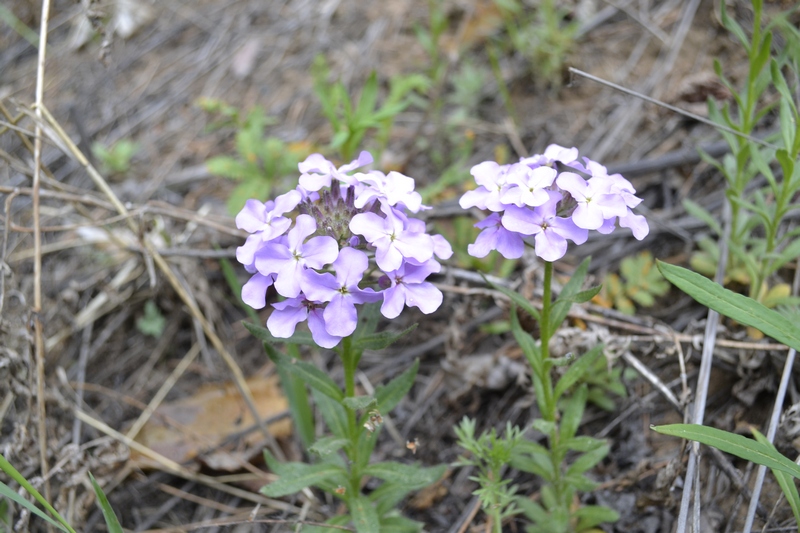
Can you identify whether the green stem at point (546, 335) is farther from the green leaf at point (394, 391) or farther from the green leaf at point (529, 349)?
the green leaf at point (394, 391)

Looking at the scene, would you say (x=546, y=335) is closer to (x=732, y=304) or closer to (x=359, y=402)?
(x=732, y=304)

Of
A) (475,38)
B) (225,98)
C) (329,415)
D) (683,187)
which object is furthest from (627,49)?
(329,415)

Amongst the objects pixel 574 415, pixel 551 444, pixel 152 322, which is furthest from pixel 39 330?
pixel 574 415

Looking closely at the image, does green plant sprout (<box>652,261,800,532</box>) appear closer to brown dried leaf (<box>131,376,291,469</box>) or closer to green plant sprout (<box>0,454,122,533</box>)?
green plant sprout (<box>0,454,122,533</box>)

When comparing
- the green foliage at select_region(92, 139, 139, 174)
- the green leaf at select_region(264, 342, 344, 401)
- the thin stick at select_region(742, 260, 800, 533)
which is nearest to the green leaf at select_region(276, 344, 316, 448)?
the green leaf at select_region(264, 342, 344, 401)

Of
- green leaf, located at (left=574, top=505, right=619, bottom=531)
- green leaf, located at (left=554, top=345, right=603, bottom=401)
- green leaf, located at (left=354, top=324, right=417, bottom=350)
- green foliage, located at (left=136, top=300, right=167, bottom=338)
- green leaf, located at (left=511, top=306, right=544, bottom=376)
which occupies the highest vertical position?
green leaf, located at (left=354, top=324, right=417, bottom=350)

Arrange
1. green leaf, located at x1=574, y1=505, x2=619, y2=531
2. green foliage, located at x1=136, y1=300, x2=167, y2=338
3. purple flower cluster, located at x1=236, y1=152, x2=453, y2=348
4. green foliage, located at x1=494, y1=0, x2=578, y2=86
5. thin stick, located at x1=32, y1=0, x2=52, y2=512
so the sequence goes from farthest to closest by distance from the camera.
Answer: green foliage, located at x1=494, y1=0, x2=578, y2=86, green foliage, located at x1=136, y1=300, x2=167, y2=338, thin stick, located at x1=32, y1=0, x2=52, y2=512, green leaf, located at x1=574, y1=505, x2=619, y2=531, purple flower cluster, located at x1=236, y1=152, x2=453, y2=348

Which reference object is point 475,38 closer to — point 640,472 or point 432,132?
point 432,132
